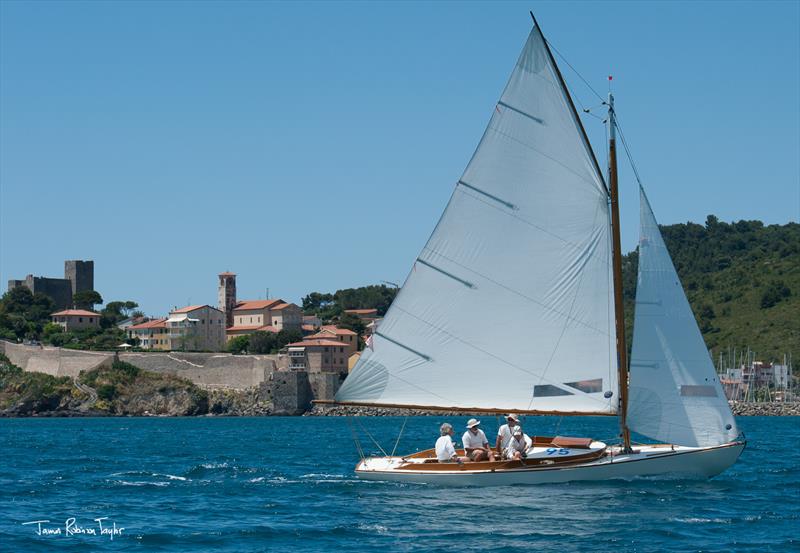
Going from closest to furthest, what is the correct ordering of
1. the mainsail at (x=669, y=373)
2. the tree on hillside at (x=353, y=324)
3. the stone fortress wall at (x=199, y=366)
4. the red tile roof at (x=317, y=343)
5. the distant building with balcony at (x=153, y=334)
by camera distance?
1. the mainsail at (x=669, y=373)
2. the stone fortress wall at (x=199, y=366)
3. the red tile roof at (x=317, y=343)
4. the distant building with balcony at (x=153, y=334)
5. the tree on hillside at (x=353, y=324)

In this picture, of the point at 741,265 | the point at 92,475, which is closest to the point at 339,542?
the point at 92,475

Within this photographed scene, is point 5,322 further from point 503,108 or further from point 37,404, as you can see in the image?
point 503,108

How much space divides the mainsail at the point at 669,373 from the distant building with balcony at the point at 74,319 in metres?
151

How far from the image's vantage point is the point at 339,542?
24.9 meters

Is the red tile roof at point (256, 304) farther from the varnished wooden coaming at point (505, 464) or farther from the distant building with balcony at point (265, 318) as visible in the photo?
the varnished wooden coaming at point (505, 464)

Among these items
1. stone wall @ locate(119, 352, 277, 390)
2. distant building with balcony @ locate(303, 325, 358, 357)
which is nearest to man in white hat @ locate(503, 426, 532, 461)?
stone wall @ locate(119, 352, 277, 390)

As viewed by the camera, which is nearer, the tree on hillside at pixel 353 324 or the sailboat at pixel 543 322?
the sailboat at pixel 543 322

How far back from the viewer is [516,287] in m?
31.4

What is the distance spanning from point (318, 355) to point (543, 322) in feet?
383

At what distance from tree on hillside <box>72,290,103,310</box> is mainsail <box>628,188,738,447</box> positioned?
174026mm

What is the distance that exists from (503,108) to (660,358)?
7.33 m

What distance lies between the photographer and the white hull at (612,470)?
3064 centimetres
